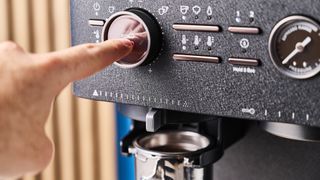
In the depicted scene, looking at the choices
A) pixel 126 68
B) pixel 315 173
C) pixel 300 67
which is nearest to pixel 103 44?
pixel 126 68

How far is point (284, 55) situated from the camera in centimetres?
41

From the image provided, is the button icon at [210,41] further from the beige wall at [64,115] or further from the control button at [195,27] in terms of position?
the beige wall at [64,115]

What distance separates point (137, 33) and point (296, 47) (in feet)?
0.44

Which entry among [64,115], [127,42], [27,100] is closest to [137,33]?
[127,42]

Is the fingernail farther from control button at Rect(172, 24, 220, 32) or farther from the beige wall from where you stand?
the beige wall

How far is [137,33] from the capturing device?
1.52ft

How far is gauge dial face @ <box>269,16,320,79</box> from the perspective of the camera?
0.40m

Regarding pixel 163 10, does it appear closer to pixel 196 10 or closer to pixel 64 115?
pixel 196 10

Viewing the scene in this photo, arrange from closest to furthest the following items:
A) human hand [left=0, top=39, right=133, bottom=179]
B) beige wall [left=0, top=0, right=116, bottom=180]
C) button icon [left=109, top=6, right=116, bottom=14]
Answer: human hand [left=0, top=39, right=133, bottom=179] < button icon [left=109, top=6, right=116, bottom=14] < beige wall [left=0, top=0, right=116, bottom=180]

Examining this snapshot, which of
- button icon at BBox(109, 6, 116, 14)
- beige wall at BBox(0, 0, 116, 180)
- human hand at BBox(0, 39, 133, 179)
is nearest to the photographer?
human hand at BBox(0, 39, 133, 179)

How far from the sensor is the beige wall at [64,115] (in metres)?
1.25

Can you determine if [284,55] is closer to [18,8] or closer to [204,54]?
[204,54]

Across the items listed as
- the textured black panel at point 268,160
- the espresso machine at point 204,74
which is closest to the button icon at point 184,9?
the espresso machine at point 204,74

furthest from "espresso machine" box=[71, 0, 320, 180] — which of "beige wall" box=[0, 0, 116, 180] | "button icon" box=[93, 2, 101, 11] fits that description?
"beige wall" box=[0, 0, 116, 180]
